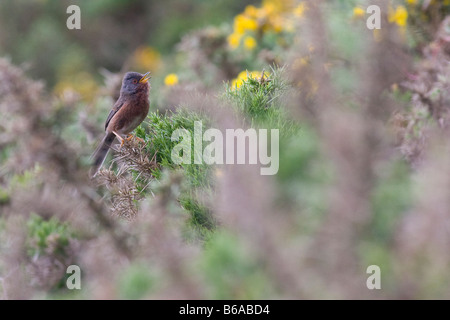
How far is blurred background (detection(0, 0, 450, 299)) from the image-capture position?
141cm

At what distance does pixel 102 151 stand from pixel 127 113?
0.25m

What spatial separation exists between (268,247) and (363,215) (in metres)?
0.25

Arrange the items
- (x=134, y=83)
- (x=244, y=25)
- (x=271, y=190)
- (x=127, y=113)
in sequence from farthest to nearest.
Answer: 1. (x=244, y=25)
2. (x=134, y=83)
3. (x=127, y=113)
4. (x=271, y=190)

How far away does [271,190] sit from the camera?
4.93 ft

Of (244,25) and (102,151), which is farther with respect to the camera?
(244,25)

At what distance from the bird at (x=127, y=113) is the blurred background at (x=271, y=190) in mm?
176

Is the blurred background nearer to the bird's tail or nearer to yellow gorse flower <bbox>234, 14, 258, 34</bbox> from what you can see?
the bird's tail

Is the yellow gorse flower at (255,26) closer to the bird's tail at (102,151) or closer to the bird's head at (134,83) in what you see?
the bird's head at (134,83)

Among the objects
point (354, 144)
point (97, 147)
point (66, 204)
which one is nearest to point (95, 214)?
point (66, 204)

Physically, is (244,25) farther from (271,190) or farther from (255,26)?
(271,190)

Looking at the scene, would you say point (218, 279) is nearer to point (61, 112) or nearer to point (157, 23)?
point (61, 112)

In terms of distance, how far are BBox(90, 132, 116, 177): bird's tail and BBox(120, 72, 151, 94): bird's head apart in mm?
260

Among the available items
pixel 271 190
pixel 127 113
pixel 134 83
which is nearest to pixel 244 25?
pixel 134 83

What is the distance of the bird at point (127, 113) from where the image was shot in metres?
3.27
